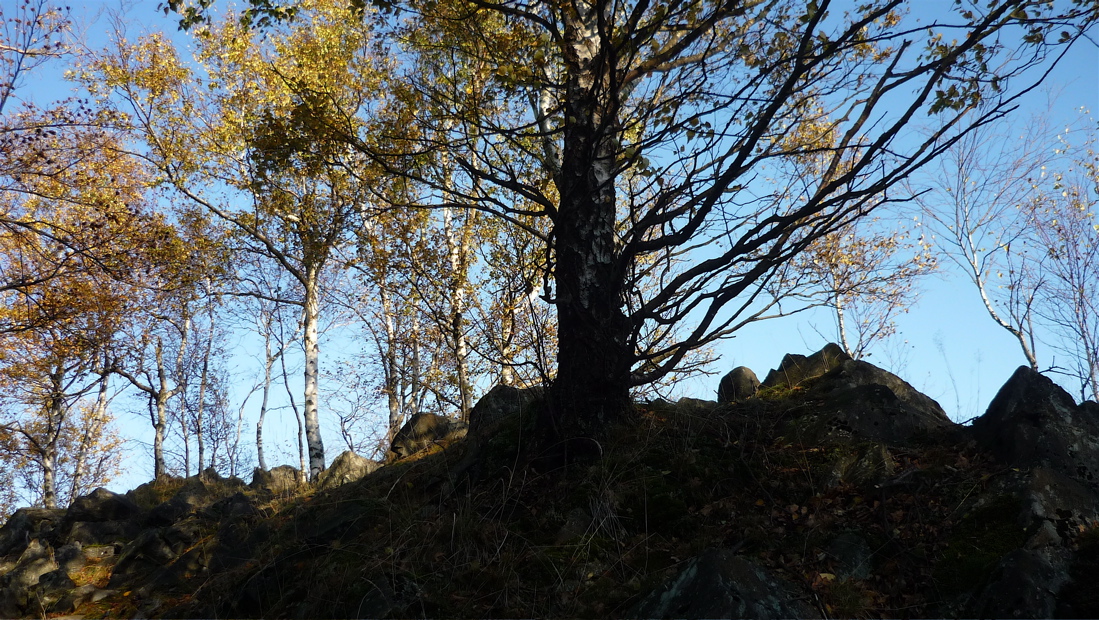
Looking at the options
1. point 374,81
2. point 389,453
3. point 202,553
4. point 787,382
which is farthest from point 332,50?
point 787,382

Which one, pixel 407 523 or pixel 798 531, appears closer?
pixel 798 531

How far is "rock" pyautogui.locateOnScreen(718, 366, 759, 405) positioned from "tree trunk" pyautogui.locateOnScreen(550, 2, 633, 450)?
1.76 meters

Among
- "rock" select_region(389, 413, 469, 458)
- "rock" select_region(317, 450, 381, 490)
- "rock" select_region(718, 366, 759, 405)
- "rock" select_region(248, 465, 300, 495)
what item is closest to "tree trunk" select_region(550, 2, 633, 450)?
"rock" select_region(718, 366, 759, 405)

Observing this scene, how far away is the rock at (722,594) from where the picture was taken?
9.95 feet

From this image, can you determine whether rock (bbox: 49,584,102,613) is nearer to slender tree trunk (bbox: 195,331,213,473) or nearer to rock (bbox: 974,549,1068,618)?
rock (bbox: 974,549,1068,618)

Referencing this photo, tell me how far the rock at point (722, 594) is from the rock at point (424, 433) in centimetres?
527

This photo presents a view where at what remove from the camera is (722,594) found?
3.06m

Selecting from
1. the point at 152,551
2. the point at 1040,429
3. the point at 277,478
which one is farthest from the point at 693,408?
the point at 277,478

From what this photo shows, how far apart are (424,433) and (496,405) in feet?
8.53

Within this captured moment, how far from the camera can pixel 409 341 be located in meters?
18.7

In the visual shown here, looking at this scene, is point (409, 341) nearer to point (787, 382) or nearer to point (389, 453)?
point (389, 453)

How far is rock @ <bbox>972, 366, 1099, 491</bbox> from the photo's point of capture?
12.4 feet

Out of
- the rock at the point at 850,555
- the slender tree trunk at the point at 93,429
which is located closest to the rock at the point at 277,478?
the rock at the point at 850,555

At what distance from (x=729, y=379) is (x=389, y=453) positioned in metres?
4.91
